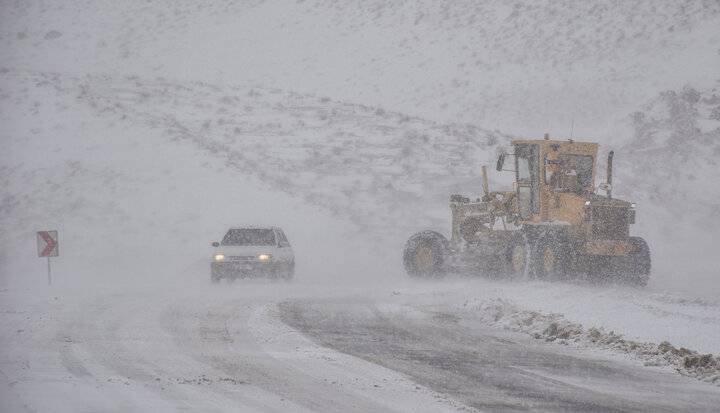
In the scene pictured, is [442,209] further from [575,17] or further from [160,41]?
[160,41]

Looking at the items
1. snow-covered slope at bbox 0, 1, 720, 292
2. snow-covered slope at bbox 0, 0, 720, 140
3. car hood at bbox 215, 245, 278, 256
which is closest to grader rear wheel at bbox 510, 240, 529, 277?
snow-covered slope at bbox 0, 1, 720, 292

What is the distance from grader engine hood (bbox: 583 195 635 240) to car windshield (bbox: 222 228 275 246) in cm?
770

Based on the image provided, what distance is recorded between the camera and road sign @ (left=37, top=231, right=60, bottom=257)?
69.4 feet

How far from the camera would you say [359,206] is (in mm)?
32094

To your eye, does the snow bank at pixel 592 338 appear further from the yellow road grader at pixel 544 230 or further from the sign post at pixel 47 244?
the sign post at pixel 47 244

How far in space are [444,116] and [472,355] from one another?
32.5 meters

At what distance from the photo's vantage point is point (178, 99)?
140 ft

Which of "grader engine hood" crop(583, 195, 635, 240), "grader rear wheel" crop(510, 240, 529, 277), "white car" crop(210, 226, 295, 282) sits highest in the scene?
"grader engine hood" crop(583, 195, 635, 240)

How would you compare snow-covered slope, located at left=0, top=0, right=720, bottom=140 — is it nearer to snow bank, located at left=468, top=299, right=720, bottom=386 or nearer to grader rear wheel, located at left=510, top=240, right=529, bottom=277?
grader rear wheel, located at left=510, top=240, right=529, bottom=277

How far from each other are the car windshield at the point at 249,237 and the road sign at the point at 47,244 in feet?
13.4

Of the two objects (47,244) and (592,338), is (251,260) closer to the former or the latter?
(47,244)

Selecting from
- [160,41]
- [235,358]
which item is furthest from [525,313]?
[160,41]

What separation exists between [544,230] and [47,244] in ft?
38.7

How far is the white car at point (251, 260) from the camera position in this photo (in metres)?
20.8
